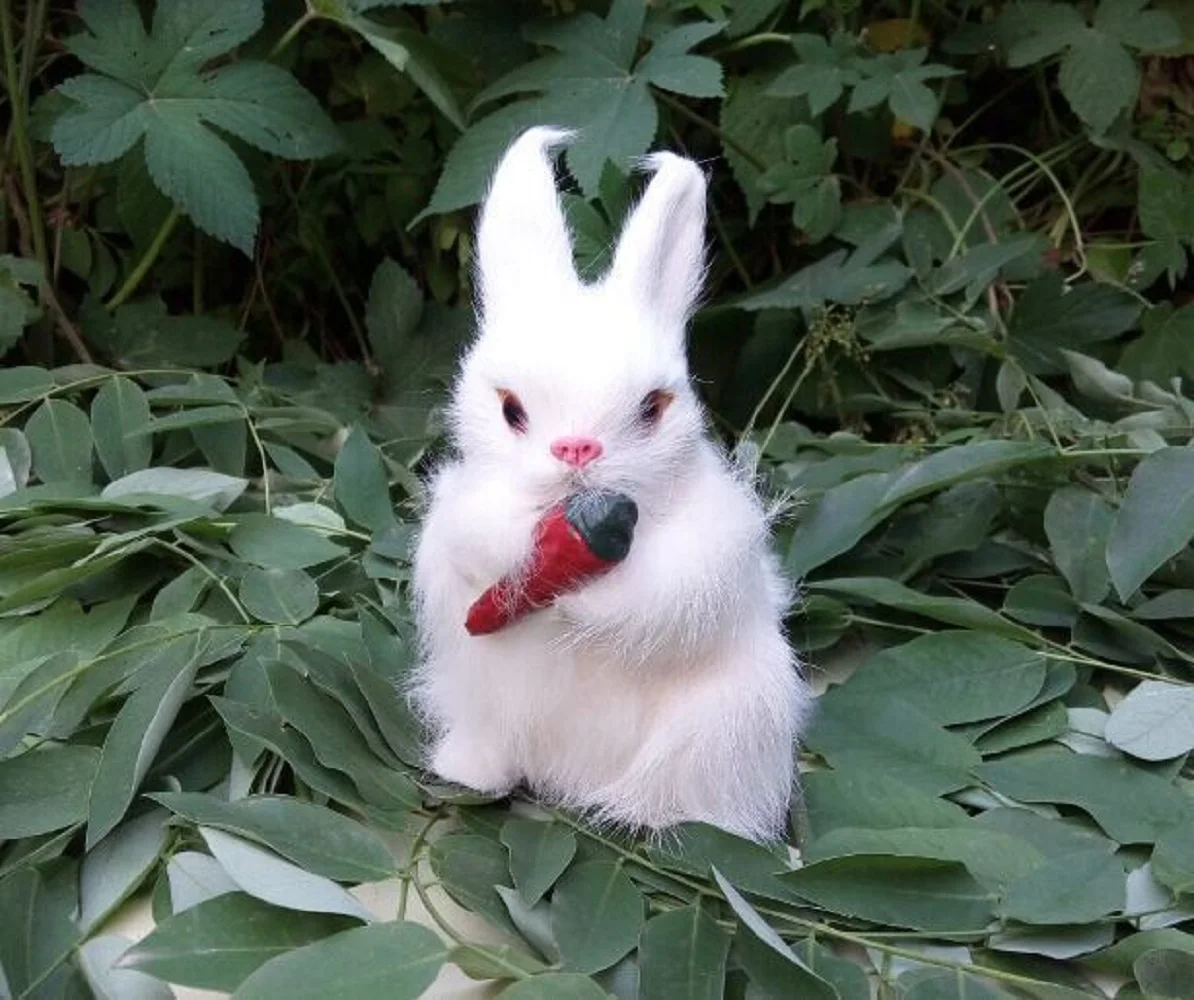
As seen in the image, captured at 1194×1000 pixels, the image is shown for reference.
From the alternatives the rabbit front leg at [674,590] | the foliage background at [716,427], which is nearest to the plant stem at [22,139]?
the foliage background at [716,427]

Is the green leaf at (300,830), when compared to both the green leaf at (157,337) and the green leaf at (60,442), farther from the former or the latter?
the green leaf at (157,337)

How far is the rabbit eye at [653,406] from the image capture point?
65cm

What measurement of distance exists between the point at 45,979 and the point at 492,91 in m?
0.76

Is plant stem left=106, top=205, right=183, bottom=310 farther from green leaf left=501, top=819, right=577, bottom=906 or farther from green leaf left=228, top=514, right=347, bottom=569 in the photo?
green leaf left=501, top=819, right=577, bottom=906

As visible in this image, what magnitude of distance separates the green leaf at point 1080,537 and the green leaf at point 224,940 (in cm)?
49

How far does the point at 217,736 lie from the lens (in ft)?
2.48

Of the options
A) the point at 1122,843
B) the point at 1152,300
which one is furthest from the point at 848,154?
the point at 1122,843

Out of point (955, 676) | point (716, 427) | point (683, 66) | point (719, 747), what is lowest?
point (716, 427)

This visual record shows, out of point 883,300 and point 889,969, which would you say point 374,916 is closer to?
point 889,969

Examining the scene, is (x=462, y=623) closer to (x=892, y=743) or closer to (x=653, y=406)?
(x=653, y=406)

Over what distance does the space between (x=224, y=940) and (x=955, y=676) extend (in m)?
0.43

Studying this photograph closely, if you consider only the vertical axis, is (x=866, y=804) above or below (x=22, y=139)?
below

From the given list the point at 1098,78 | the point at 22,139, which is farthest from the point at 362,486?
the point at 1098,78

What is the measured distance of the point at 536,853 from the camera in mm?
674
